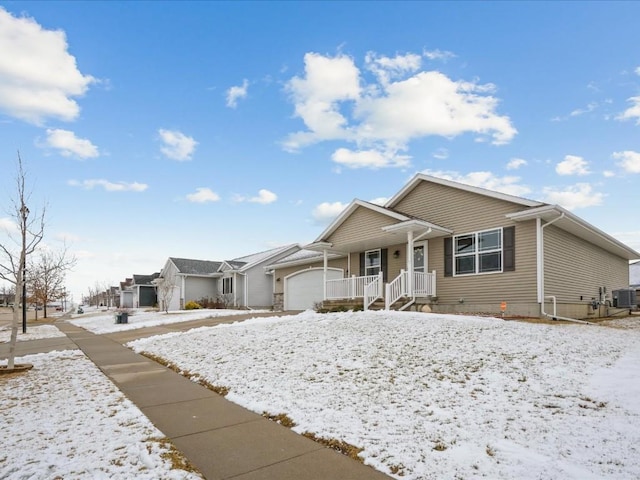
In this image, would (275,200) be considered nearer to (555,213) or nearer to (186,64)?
(186,64)

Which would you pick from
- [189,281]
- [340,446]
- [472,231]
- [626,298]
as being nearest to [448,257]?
[472,231]

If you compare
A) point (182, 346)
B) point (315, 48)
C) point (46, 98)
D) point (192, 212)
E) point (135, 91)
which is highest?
point (315, 48)

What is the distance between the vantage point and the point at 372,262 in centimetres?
1786

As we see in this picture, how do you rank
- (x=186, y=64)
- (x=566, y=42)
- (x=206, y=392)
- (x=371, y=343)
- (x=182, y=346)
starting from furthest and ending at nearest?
1. (x=186, y=64)
2. (x=566, y=42)
3. (x=182, y=346)
4. (x=371, y=343)
5. (x=206, y=392)

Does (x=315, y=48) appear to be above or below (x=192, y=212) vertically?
above

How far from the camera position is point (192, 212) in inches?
943

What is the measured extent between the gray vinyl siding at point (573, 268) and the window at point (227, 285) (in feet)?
76.3

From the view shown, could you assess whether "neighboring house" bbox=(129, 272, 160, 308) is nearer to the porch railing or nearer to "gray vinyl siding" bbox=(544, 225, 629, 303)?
the porch railing

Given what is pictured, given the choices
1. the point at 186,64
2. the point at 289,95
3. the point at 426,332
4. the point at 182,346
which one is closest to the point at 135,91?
the point at 186,64

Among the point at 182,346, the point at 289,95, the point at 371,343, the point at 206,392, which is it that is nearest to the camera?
the point at 206,392

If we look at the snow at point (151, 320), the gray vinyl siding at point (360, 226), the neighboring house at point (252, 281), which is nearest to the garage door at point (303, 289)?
the snow at point (151, 320)

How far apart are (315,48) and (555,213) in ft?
30.1

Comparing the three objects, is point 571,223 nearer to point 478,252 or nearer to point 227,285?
point 478,252

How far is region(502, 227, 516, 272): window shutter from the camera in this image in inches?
509
